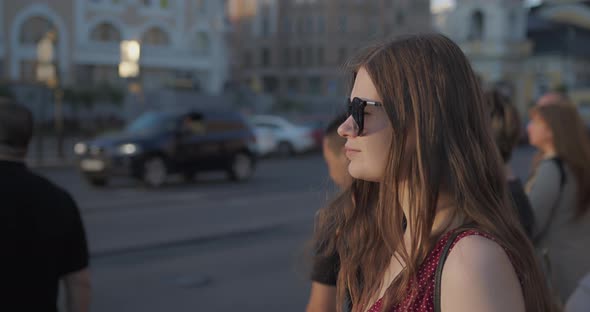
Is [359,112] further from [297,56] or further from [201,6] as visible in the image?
[297,56]

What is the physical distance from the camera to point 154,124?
54.2ft

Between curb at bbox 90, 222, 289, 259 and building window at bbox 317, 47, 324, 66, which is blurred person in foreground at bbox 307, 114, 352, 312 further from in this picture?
building window at bbox 317, 47, 324, 66

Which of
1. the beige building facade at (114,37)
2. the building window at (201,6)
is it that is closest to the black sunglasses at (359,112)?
the beige building facade at (114,37)

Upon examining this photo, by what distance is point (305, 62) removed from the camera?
3145 inches

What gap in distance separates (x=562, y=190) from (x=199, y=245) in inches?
238

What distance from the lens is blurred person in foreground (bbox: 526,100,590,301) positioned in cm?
372

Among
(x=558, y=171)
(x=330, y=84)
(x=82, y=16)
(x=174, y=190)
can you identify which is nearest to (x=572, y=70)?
(x=330, y=84)

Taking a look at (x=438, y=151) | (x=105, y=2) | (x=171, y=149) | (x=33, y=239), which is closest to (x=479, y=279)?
(x=438, y=151)

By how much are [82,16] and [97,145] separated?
35.5 m

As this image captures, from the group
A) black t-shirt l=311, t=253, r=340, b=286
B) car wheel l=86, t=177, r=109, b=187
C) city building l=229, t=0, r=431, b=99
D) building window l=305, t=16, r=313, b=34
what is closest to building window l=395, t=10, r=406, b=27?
city building l=229, t=0, r=431, b=99

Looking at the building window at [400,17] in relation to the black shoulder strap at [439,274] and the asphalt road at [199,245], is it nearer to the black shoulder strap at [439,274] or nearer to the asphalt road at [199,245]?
the asphalt road at [199,245]

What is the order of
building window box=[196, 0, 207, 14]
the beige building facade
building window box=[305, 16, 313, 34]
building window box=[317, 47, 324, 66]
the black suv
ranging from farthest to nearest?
building window box=[305, 16, 313, 34] → building window box=[317, 47, 324, 66] → building window box=[196, 0, 207, 14] → the beige building facade → the black suv

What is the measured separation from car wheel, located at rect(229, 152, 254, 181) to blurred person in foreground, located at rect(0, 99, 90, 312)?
14918 mm

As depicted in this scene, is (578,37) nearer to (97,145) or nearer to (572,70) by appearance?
(572,70)
